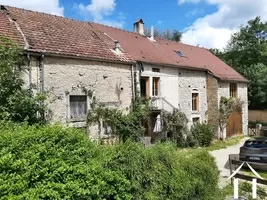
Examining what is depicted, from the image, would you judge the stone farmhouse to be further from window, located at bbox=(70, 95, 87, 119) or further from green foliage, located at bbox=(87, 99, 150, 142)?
green foliage, located at bbox=(87, 99, 150, 142)

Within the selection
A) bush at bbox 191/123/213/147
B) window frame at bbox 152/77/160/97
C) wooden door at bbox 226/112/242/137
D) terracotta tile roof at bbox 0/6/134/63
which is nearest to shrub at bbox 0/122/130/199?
terracotta tile roof at bbox 0/6/134/63

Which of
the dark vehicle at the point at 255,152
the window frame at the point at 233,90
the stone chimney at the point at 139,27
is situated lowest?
the dark vehicle at the point at 255,152

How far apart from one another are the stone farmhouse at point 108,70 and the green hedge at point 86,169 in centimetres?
754

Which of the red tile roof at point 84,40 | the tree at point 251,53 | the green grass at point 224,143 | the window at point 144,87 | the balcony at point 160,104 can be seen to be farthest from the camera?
the tree at point 251,53

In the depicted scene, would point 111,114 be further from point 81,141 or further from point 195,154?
point 81,141

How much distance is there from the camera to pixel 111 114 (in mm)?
15930

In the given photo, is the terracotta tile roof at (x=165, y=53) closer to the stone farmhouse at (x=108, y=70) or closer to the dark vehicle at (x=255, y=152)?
the stone farmhouse at (x=108, y=70)

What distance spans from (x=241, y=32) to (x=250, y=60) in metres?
4.56

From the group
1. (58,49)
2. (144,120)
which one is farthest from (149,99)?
(58,49)

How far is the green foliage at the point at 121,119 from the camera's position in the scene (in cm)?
1556

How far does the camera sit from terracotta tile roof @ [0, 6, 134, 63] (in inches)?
561

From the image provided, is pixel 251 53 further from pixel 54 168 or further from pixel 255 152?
pixel 54 168

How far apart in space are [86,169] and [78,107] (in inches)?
363

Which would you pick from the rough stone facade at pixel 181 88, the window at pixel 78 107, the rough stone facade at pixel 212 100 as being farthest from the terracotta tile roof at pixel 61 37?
the rough stone facade at pixel 212 100
